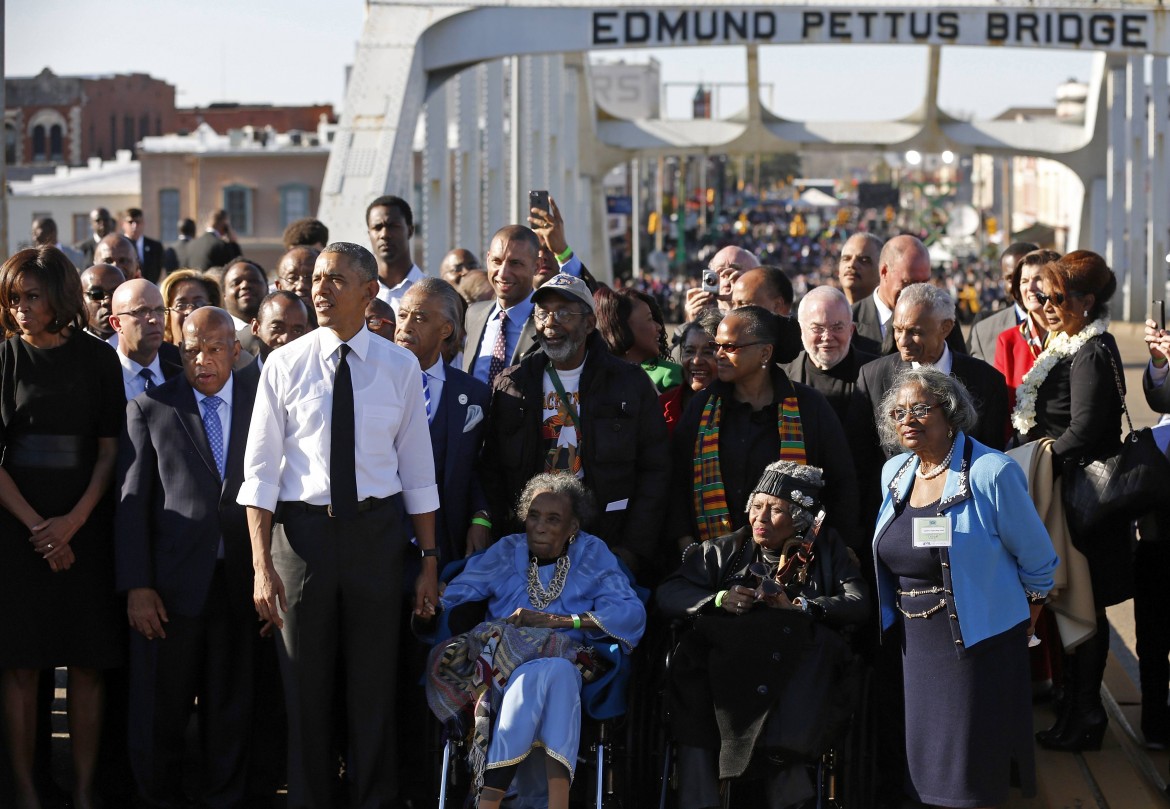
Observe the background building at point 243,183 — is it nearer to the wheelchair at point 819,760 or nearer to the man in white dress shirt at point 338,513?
the man in white dress shirt at point 338,513

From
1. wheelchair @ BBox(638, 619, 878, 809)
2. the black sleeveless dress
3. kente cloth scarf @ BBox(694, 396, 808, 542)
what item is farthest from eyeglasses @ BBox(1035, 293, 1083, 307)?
the black sleeveless dress

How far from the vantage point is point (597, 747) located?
210 inches

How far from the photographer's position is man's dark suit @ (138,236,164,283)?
13.4 metres

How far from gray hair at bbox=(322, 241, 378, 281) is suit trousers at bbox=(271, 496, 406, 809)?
0.76 metres

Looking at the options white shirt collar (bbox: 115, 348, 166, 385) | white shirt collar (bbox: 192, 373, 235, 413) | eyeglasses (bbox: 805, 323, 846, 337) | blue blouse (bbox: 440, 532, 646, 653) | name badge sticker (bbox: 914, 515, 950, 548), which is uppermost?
eyeglasses (bbox: 805, 323, 846, 337)

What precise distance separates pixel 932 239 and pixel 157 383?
58.7 meters

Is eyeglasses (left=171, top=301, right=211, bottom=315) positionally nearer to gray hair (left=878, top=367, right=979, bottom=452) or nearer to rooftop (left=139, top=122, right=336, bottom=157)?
gray hair (left=878, top=367, right=979, bottom=452)

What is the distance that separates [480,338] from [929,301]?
216 centimetres

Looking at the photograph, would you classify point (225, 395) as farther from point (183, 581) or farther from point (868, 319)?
point (868, 319)

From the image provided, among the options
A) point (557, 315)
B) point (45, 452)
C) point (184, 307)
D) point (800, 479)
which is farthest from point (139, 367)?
point (800, 479)

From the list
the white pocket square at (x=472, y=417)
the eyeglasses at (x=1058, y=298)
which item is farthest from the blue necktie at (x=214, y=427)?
the eyeglasses at (x=1058, y=298)

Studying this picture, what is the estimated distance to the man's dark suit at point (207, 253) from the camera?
12562 mm

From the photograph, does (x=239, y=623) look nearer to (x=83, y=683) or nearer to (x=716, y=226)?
(x=83, y=683)

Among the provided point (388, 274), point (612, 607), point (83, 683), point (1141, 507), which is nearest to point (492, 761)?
point (612, 607)
